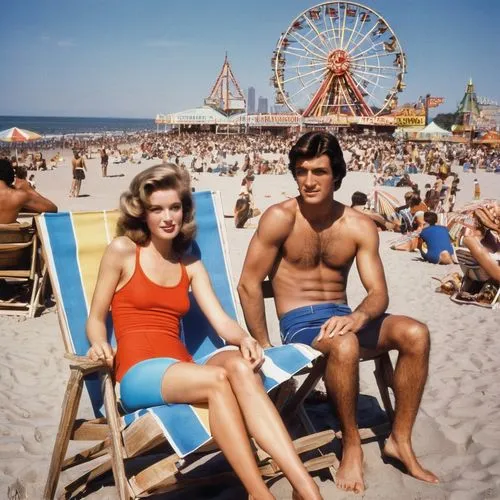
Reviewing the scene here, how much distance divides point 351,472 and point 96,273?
148 centimetres

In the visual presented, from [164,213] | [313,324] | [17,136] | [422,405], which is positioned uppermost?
[17,136]

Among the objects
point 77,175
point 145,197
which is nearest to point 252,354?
point 145,197

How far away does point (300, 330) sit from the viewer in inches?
98.3

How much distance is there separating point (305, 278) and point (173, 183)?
802mm

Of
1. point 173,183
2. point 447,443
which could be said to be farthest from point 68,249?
point 447,443

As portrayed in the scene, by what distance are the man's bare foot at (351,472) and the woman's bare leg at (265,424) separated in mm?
485

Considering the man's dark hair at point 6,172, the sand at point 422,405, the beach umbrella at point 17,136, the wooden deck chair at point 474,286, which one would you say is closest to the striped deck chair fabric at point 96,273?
the sand at point 422,405

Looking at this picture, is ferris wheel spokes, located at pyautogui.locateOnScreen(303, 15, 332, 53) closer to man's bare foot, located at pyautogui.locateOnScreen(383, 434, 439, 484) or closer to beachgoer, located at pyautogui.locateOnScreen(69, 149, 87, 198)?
beachgoer, located at pyautogui.locateOnScreen(69, 149, 87, 198)

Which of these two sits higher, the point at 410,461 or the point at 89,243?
the point at 89,243

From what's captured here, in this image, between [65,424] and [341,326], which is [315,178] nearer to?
[341,326]

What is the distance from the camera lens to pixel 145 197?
224cm

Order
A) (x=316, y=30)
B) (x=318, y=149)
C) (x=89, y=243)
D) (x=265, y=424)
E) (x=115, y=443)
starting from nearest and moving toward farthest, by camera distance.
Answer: (x=265, y=424)
(x=115, y=443)
(x=318, y=149)
(x=89, y=243)
(x=316, y=30)

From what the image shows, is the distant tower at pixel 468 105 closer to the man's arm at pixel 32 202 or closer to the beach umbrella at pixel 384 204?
the beach umbrella at pixel 384 204

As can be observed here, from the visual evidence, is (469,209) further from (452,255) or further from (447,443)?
(447,443)
